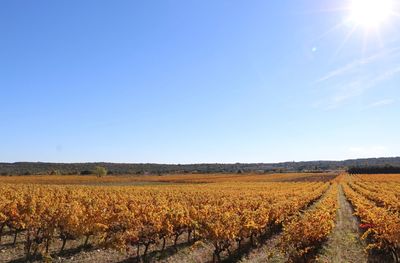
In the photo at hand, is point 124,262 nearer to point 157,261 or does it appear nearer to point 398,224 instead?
point 157,261

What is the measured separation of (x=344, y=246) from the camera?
18000mm

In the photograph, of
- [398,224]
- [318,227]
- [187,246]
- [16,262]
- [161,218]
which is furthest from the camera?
[187,246]

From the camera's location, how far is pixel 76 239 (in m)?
19.4

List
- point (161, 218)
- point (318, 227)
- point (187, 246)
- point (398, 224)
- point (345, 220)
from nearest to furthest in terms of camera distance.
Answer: point (398, 224) → point (318, 227) → point (161, 218) → point (187, 246) → point (345, 220)

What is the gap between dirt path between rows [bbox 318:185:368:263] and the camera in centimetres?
1575

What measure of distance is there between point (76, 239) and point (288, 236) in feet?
38.1

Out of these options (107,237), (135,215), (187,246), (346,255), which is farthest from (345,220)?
(107,237)

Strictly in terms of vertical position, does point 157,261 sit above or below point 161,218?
below

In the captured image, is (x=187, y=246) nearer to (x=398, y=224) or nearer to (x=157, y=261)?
(x=157, y=261)

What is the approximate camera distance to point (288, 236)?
12695 millimetres

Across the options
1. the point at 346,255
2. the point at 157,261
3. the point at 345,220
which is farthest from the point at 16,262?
the point at 345,220

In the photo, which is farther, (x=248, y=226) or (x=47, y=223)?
(x=47, y=223)

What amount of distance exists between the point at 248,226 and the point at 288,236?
2.57 m

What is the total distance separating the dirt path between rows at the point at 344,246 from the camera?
15.7 m
